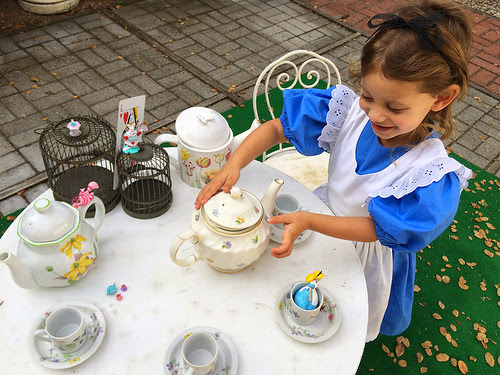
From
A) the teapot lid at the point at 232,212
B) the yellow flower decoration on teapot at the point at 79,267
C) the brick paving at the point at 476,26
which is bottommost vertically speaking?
the brick paving at the point at 476,26

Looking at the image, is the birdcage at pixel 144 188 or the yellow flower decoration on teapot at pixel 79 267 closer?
the yellow flower decoration on teapot at pixel 79 267

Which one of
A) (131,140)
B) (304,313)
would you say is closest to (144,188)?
(131,140)

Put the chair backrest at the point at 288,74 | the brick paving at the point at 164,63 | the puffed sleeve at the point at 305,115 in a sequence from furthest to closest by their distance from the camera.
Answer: the brick paving at the point at 164,63
the chair backrest at the point at 288,74
the puffed sleeve at the point at 305,115

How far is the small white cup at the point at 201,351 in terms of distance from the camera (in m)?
1.19

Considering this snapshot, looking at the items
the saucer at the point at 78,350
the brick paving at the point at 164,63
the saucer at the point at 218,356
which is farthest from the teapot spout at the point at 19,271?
the brick paving at the point at 164,63

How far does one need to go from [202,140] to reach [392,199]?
753 millimetres

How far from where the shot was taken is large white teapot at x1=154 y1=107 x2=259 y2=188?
5.32 feet

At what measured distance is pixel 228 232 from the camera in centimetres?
133

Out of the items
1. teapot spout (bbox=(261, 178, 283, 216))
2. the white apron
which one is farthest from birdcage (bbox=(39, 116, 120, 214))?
the white apron

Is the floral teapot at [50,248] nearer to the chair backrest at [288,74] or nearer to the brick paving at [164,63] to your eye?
the chair backrest at [288,74]

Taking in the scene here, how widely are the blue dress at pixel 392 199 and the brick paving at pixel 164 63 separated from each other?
208 cm

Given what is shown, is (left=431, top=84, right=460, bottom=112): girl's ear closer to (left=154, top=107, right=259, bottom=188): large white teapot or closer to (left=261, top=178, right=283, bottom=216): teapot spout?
(left=261, top=178, right=283, bottom=216): teapot spout

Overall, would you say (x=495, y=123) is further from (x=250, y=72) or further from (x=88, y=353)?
(x=88, y=353)

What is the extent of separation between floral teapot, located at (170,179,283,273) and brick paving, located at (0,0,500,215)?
215 centimetres
